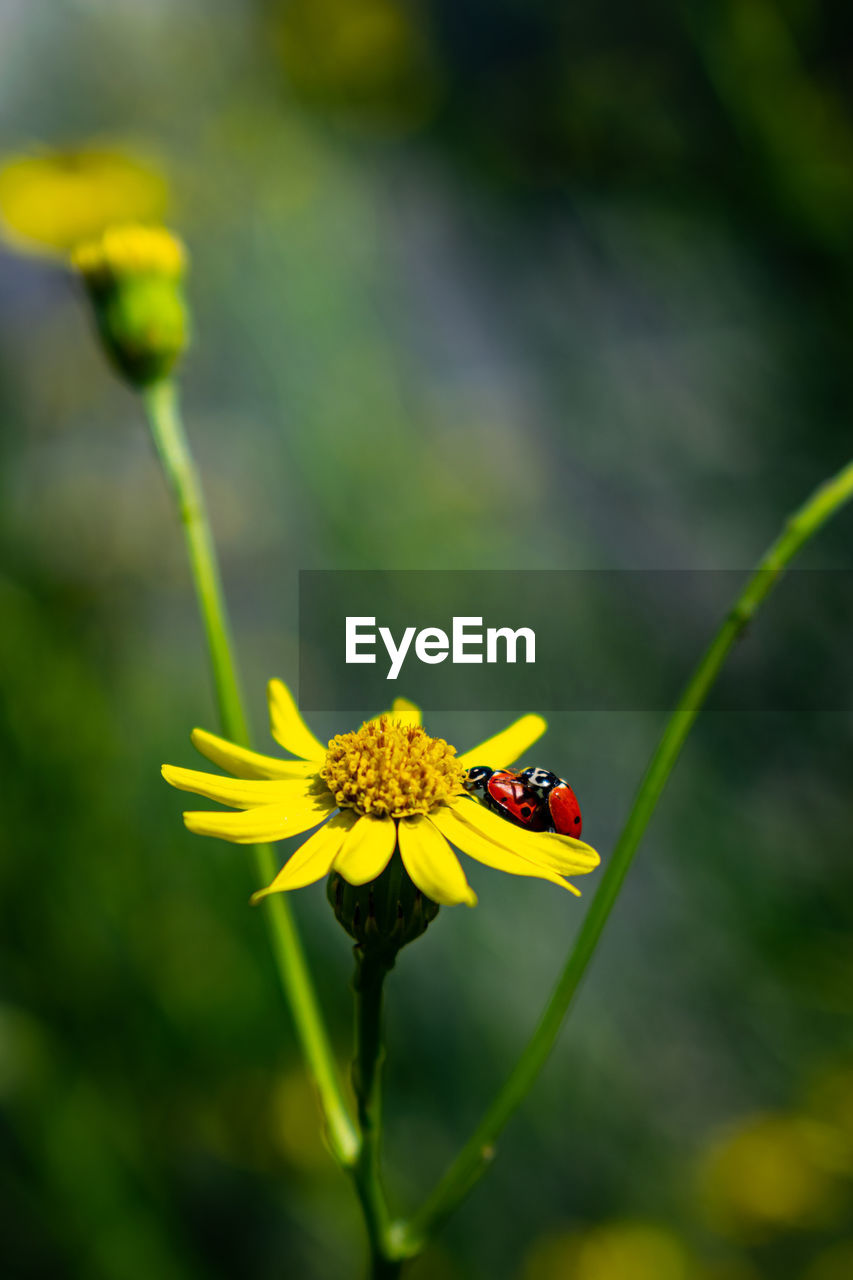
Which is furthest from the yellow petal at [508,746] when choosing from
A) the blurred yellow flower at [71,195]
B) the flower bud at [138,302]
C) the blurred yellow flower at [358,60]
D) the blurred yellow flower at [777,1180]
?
the blurred yellow flower at [358,60]

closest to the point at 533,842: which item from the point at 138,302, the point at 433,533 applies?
the point at 138,302

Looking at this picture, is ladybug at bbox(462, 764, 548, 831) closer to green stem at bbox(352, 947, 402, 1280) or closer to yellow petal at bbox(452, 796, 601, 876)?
yellow petal at bbox(452, 796, 601, 876)

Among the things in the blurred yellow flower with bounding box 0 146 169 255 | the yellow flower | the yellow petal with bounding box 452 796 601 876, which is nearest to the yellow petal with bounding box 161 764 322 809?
the yellow flower

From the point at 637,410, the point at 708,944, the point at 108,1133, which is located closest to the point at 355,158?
the point at 637,410

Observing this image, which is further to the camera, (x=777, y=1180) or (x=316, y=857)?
(x=777, y=1180)

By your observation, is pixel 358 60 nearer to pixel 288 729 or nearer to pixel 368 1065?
pixel 288 729

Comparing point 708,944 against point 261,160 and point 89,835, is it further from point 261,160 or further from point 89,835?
point 261,160
